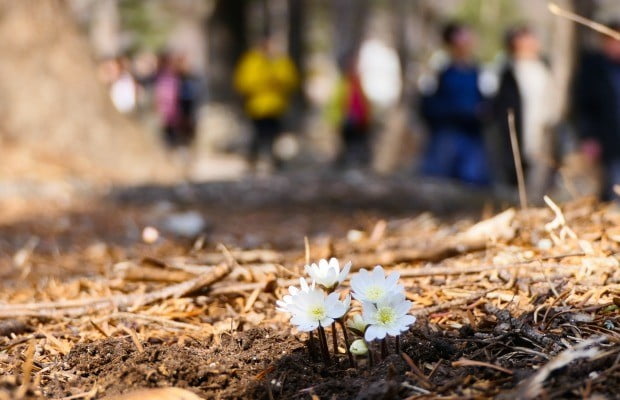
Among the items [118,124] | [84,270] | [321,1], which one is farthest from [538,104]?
[321,1]

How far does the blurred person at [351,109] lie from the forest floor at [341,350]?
1010 centimetres

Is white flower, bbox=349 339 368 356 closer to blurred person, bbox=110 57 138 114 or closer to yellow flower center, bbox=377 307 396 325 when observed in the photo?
yellow flower center, bbox=377 307 396 325

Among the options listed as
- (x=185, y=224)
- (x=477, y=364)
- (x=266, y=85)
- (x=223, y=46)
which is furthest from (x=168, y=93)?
(x=477, y=364)

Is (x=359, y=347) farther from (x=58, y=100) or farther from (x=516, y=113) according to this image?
(x=58, y=100)

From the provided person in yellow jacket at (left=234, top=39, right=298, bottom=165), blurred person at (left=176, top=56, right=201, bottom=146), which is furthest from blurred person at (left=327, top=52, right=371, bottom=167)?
blurred person at (left=176, top=56, right=201, bottom=146)

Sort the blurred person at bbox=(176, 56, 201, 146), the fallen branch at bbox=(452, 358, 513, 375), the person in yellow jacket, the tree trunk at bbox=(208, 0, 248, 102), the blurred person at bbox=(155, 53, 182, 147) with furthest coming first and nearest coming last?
the tree trunk at bbox=(208, 0, 248, 102) < the blurred person at bbox=(176, 56, 201, 146) < the blurred person at bbox=(155, 53, 182, 147) < the person in yellow jacket < the fallen branch at bbox=(452, 358, 513, 375)

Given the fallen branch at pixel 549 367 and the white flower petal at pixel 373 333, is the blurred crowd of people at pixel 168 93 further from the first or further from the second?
the fallen branch at pixel 549 367

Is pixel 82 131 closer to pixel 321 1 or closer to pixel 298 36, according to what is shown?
pixel 298 36

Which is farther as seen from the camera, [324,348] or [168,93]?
[168,93]

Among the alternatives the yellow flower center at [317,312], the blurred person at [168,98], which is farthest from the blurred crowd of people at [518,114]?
the blurred person at [168,98]

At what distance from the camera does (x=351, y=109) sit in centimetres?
1396

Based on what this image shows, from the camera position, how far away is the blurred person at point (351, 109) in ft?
45.7

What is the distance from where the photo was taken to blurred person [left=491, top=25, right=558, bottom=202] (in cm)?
811

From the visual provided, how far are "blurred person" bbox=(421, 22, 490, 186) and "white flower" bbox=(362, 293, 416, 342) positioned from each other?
6.47m
